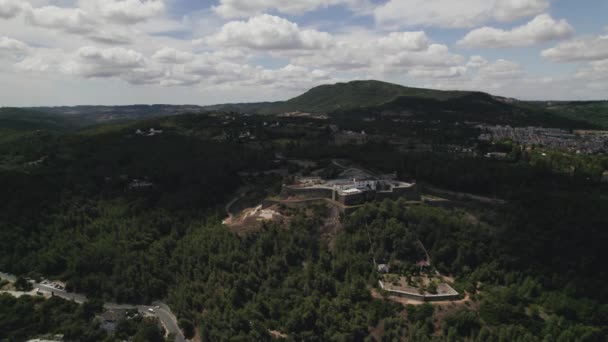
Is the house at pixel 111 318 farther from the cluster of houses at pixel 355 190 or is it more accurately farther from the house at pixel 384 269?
the house at pixel 384 269

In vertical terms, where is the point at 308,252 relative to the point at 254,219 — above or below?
below

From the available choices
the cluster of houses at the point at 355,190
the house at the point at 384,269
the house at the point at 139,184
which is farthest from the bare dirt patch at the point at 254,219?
the house at the point at 139,184

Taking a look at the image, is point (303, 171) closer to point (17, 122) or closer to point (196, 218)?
point (196, 218)

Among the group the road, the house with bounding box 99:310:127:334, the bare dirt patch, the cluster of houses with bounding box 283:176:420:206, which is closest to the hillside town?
the cluster of houses with bounding box 283:176:420:206

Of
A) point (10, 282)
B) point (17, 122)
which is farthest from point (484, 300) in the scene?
point (17, 122)

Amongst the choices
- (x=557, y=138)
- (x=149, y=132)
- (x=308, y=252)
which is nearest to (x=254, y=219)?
(x=308, y=252)

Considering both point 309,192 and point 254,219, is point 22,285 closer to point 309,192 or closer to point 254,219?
point 254,219
